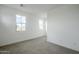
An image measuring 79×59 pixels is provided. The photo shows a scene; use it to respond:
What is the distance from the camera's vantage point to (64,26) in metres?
3.51

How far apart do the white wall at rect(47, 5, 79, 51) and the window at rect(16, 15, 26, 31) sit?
73.0 inches

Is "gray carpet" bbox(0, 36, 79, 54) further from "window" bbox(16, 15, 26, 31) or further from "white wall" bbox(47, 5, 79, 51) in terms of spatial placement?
"window" bbox(16, 15, 26, 31)

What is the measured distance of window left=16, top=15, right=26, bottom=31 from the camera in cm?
458

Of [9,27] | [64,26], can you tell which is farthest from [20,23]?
[64,26]

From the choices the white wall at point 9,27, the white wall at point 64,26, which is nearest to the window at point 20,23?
the white wall at point 9,27

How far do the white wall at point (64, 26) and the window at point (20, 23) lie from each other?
73.0 inches

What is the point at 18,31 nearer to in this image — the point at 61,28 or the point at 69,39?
the point at 61,28

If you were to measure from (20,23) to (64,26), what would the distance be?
2.93m

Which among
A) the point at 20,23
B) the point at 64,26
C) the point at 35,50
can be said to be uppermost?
the point at 20,23

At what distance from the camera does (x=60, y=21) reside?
3.78 meters

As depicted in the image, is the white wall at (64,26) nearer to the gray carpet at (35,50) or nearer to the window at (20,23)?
the gray carpet at (35,50)

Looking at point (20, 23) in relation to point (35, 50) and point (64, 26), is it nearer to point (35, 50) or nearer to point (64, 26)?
point (35, 50)
